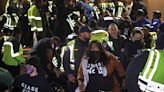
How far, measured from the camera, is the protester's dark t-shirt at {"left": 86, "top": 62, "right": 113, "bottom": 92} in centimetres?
604

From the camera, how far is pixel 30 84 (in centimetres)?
554

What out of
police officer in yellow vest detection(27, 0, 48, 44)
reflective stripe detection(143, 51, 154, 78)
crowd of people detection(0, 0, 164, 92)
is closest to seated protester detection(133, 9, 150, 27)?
crowd of people detection(0, 0, 164, 92)

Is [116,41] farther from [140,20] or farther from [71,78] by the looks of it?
[140,20]

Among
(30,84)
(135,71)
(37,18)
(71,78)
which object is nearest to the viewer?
(135,71)

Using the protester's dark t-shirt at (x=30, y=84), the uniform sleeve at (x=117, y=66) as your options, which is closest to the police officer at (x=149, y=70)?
the protester's dark t-shirt at (x=30, y=84)

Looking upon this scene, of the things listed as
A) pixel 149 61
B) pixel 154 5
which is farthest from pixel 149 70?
pixel 154 5

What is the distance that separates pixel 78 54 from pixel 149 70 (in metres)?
2.58

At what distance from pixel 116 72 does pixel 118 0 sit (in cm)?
729

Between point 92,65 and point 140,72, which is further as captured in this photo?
point 92,65

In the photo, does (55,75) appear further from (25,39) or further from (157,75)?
(25,39)

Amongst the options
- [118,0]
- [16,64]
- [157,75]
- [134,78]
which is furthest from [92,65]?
[118,0]

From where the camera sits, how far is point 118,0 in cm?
1329

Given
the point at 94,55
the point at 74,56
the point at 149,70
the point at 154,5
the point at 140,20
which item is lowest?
the point at 154,5

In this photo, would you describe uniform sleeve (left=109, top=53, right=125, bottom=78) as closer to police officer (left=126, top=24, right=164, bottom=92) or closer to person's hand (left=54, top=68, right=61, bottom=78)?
Result: person's hand (left=54, top=68, right=61, bottom=78)
